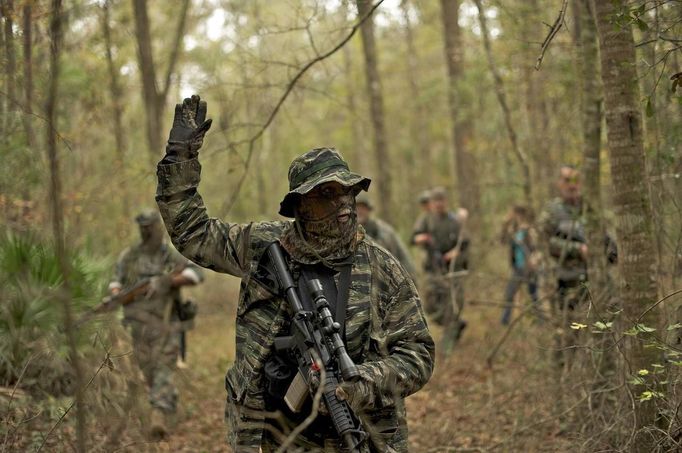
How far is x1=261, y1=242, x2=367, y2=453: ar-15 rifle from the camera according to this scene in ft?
12.9

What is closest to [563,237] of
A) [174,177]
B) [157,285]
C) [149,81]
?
[157,285]

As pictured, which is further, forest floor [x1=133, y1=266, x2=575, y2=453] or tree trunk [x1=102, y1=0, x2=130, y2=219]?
tree trunk [x1=102, y1=0, x2=130, y2=219]

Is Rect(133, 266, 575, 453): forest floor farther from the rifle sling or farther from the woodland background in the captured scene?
the rifle sling

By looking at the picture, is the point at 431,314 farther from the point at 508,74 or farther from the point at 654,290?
the point at 654,290

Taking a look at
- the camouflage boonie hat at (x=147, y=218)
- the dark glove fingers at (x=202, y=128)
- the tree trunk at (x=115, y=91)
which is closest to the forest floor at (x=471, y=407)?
the dark glove fingers at (x=202, y=128)

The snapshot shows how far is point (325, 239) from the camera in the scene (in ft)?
14.4

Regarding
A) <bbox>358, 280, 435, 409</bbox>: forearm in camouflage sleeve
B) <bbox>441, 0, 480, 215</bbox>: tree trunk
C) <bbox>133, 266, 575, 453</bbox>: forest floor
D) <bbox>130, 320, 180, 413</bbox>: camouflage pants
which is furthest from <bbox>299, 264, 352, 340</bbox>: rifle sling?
<bbox>441, 0, 480, 215</bbox>: tree trunk

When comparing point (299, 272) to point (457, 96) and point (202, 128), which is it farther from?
point (457, 96)

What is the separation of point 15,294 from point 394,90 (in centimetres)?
2891

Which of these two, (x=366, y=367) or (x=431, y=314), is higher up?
(x=366, y=367)

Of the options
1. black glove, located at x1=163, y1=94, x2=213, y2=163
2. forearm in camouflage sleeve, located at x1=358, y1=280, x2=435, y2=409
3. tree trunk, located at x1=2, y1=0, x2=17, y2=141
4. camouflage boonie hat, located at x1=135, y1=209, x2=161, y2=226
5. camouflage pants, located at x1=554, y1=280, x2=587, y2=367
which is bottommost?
camouflage pants, located at x1=554, y1=280, x2=587, y2=367

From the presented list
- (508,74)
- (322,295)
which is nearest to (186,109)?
(322,295)

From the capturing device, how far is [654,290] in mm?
4941

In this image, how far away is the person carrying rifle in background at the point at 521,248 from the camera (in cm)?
932
